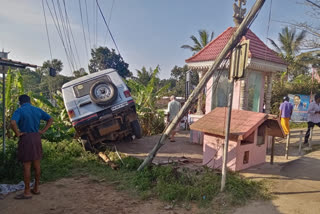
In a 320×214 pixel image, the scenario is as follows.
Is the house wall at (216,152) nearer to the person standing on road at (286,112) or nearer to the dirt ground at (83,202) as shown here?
the dirt ground at (83,202)

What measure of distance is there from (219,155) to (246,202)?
1486mm

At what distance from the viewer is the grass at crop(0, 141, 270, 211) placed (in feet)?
13.2

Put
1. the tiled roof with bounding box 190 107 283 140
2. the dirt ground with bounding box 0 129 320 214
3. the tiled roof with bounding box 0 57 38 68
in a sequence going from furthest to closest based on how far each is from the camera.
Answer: the tiled roof with bounding box 0 57 38 68 < the tiled roof with bounding box 190 107 283 140 < the dirt ground with bounding box 0 129 320 214

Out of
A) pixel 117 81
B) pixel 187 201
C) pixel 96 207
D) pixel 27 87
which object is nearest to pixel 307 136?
pixel 187 201

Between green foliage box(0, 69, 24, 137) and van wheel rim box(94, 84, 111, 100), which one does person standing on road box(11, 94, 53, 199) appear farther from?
green foliage box(0, 69, 24, 137)

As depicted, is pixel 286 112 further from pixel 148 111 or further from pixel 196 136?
pixel 148 111

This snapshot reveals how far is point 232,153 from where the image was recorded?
5.06 metres

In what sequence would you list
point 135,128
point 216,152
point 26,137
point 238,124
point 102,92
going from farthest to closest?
point 135,128
point 102,92
point 216,152
point 238,124
point 26,137

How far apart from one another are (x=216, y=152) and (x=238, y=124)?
34.4 inches

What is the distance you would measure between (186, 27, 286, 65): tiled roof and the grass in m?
4.28

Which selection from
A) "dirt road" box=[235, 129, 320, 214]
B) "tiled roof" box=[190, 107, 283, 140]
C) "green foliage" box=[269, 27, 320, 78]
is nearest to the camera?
"dirt road" box=[235, 129, 320, 214]

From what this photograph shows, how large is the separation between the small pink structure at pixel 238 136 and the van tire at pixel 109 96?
114 inches

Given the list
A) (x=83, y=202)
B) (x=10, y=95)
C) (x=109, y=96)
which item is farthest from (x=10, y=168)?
(x=10, y=95)

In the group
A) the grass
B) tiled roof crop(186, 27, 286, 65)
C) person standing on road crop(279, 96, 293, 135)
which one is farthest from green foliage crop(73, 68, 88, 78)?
person standing on road crop(279, 96, 293, 135)
